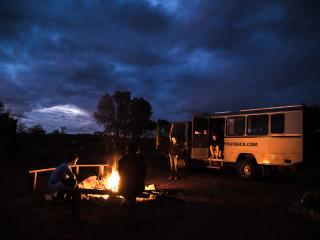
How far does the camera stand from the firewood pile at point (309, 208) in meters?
6.94

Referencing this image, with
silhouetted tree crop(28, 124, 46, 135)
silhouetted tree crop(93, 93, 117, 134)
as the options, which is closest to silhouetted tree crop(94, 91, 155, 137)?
silhouetted tree crop(93, 93, 117, 134)

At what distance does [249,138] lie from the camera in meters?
14.6

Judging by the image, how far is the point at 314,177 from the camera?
15.9 m

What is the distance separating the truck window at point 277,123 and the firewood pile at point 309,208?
6.11 m

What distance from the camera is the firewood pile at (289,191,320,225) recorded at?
694 centimetres

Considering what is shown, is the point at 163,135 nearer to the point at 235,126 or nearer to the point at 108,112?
the point at 235,126

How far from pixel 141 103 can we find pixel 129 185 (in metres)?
50.7

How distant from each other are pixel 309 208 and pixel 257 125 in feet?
24.3

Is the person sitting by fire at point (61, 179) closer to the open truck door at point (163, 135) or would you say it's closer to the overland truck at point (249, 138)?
the overland truck at point (249, 138)

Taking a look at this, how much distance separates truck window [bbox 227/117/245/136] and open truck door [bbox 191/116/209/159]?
146cm

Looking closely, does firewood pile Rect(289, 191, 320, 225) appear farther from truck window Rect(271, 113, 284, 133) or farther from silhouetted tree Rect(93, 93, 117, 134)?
silhouetted tree Rect(93, 93, 117, 134)

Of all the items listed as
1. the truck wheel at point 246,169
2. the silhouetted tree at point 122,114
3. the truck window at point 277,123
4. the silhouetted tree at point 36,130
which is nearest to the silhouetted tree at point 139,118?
the silhouetted tree at point 122,114

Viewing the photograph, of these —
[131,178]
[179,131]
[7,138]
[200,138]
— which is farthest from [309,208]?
[7,138]

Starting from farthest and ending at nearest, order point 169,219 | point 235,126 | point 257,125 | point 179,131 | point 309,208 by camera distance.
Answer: point 179,131 < point 235,126 < point 257,125 < point 309,208 < point 169,219
